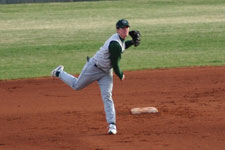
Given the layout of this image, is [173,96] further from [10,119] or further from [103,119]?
[10,119]

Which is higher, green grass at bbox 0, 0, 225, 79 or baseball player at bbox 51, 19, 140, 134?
baseball player at bbox 51, 19, 140, 134

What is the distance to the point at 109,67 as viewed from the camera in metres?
9.55

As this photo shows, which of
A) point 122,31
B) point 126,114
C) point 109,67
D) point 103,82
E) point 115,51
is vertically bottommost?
point 126,114

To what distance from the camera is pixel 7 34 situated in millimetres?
24188

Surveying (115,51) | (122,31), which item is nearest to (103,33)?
(122,31)

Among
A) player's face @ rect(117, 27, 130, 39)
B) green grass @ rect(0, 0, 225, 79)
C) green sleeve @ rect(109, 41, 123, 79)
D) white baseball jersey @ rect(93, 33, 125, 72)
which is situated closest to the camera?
green sleeve @ rect(109, 41, 123, 79)

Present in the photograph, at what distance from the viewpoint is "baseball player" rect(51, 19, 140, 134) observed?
30.2ft

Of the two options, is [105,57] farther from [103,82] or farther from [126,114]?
[126,114]

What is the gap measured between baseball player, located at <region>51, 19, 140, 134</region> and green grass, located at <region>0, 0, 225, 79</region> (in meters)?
5.84

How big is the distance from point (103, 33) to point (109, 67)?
14.5 metres

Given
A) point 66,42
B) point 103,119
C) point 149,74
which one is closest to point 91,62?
point 103,119

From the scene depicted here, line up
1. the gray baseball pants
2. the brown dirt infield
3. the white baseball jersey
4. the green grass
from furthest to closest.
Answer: the green grass
the gray baseball pants
the white baseball jersey
the brown dirt infield

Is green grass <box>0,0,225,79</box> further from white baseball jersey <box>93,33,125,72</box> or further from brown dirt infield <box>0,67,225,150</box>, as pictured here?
white baseball jersey <box>93,33,125,72</box>

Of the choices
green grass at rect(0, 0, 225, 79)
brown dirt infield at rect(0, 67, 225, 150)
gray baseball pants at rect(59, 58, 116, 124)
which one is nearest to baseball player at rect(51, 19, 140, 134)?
gray baseball pants at rect(59, 58, 116, 124)
